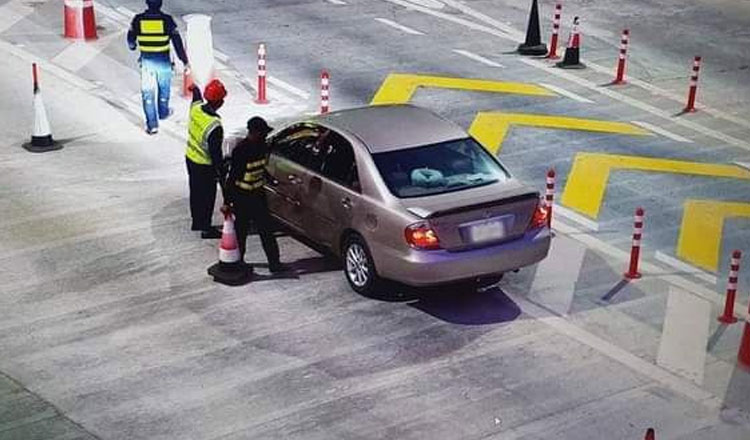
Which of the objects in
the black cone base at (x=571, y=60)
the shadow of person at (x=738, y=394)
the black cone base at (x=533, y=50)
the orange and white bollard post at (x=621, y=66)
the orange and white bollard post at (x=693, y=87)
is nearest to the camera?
the shadow of person at (x=738, y=394)

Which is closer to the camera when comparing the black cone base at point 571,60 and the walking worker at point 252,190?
the walking worker at point 252,190

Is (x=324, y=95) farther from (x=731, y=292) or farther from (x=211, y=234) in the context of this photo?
(x=731, y=292)

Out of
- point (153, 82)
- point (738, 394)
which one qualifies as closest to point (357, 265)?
point (738, 394)

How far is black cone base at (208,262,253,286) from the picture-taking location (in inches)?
628

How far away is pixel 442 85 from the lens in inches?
916

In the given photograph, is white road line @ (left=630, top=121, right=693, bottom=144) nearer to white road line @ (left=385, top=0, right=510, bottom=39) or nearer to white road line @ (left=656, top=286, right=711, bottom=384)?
white road line @ (left=385, top=0, right=510, bottom=39)

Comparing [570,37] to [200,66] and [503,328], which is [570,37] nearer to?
[200,66]

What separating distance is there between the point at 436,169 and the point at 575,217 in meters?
3.22

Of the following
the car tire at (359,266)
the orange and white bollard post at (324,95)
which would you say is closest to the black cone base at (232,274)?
the car tire at (359,266)

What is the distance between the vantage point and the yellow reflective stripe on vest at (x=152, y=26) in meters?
20.3

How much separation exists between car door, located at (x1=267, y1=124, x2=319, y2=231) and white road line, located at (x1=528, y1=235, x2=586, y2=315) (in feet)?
8.49

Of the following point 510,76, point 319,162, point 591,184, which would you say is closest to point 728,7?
point 510,76

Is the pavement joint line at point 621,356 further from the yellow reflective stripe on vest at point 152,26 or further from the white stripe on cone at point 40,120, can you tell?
the white stripe on cone at point 40,120

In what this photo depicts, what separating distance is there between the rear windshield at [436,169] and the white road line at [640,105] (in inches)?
262
